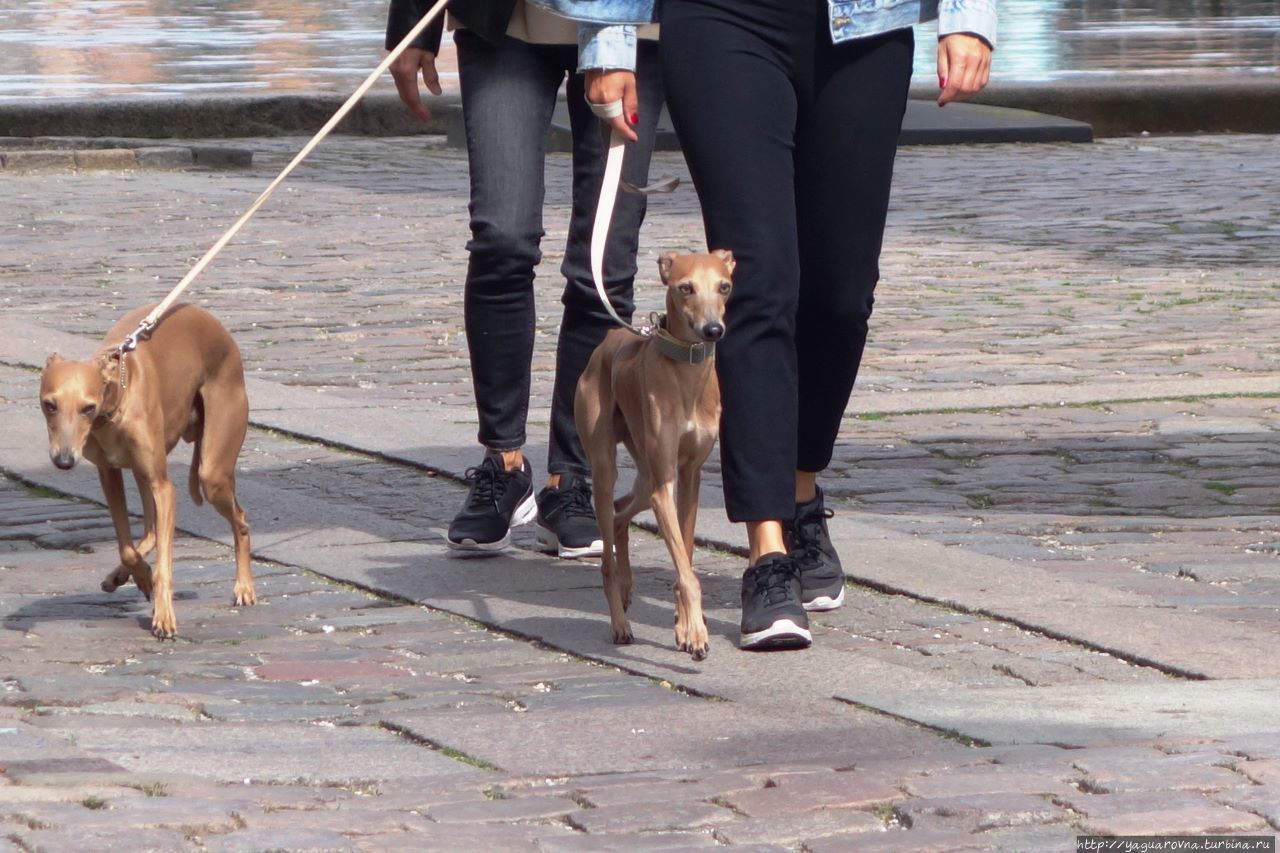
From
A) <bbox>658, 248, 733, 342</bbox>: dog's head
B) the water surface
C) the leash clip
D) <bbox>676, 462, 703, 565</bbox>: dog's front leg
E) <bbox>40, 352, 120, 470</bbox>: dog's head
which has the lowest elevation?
the water surface

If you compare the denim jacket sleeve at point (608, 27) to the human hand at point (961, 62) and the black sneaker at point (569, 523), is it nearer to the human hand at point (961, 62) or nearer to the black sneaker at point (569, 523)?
the human hand at point (961, 62)

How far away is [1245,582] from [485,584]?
69.8 inches

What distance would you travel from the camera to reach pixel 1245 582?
17.0 feet

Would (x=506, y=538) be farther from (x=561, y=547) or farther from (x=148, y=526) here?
(x=148, y=526)

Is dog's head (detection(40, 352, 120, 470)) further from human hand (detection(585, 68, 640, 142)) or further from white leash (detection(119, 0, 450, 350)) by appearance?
human hand (detection(585, 68, 640, 142))

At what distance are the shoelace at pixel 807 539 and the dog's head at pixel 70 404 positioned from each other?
1544mm

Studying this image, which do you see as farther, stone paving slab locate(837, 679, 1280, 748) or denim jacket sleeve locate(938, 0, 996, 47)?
denim jacket sleeve locate(938, 0, 996, 47)

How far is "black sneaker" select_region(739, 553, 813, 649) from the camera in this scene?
4.52 meters

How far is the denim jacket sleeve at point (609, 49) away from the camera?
4605mm

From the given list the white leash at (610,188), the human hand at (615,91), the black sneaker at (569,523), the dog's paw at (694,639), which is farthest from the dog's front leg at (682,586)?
the black sneaker at (569,523)

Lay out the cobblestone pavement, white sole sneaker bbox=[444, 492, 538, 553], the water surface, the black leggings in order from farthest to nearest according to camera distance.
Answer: the water surface
white sole sneaker bbox=[444, 492, 538, 553]
the black leggings
the cobblestone pavement

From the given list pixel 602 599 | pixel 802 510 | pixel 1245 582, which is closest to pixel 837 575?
pixel 802 510

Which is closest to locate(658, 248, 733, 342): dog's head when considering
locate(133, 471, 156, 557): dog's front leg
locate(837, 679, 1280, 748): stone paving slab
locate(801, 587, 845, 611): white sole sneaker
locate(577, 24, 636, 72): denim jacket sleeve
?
locate(577, 24, 636, 72): denim jacket sleeve

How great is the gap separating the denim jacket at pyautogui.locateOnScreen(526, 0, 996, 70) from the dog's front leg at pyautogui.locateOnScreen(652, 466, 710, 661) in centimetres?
89
